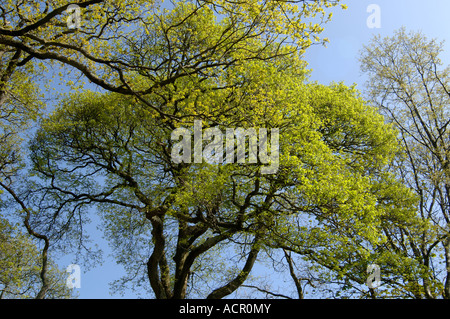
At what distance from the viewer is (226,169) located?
13258mm

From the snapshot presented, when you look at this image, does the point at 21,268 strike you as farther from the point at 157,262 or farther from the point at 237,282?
the point at 237,282

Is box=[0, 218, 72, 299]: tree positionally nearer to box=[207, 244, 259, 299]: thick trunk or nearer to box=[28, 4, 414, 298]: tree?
box=[28, 4, 414, 298]: tree

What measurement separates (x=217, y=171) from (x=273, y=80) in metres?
4.47

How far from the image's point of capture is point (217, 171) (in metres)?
13.7

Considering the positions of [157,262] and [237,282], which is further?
[237,282]

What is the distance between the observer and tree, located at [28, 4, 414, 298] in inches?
465

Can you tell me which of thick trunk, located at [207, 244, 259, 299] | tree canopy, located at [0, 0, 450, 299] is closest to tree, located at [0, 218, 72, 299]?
tree canopy, located at [0, 0, 450, 299]

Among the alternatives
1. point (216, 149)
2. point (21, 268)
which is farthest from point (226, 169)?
point (21, 268)

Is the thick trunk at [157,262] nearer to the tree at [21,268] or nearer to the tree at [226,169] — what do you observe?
the tree at [226,169]

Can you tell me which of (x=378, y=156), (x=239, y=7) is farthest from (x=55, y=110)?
(x=378, y=156)

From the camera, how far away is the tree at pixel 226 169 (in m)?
11.8

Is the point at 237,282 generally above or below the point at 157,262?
below
